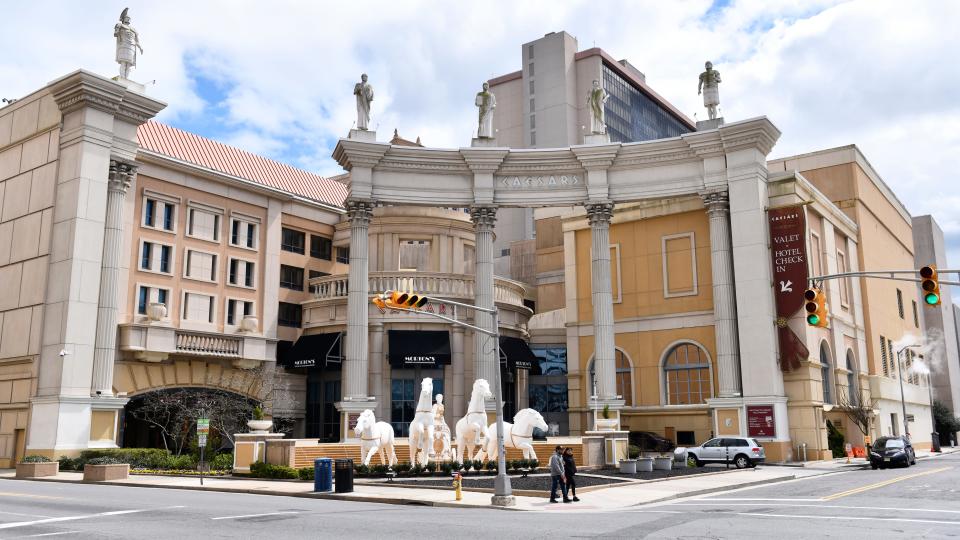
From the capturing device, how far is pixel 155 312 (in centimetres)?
4181

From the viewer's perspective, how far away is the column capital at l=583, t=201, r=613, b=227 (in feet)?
141

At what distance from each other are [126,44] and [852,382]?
45352 millimetres

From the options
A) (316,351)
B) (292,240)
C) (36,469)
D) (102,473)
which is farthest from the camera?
(292,240)

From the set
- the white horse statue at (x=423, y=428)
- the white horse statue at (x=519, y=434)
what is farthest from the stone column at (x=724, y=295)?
the white horse statue at (x=423, y=428)

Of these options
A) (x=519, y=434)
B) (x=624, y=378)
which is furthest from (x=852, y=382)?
(x=519, y=434)

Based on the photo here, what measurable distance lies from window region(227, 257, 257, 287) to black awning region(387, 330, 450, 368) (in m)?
9.72

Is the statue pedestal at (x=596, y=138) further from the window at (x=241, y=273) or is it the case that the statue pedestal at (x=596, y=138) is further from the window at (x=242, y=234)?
the window at (x=241, y=273)

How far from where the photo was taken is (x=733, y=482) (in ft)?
95.5

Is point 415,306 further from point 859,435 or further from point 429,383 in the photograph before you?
point 859,435

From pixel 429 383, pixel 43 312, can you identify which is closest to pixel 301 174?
pixel 43 312

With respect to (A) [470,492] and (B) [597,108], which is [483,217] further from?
(A) [470,492]

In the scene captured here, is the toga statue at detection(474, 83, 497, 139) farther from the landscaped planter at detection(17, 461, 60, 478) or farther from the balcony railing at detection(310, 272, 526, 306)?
the landscaped planter at detection(17, 461, 60, 478)

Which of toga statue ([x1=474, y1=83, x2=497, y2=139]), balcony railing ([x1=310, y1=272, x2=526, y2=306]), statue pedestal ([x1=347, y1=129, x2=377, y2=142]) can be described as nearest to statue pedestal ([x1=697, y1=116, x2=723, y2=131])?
toga statue ([x1=474, y1=83, x2=497, y2=139])

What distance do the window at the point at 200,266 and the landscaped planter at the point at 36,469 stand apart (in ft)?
46.3
